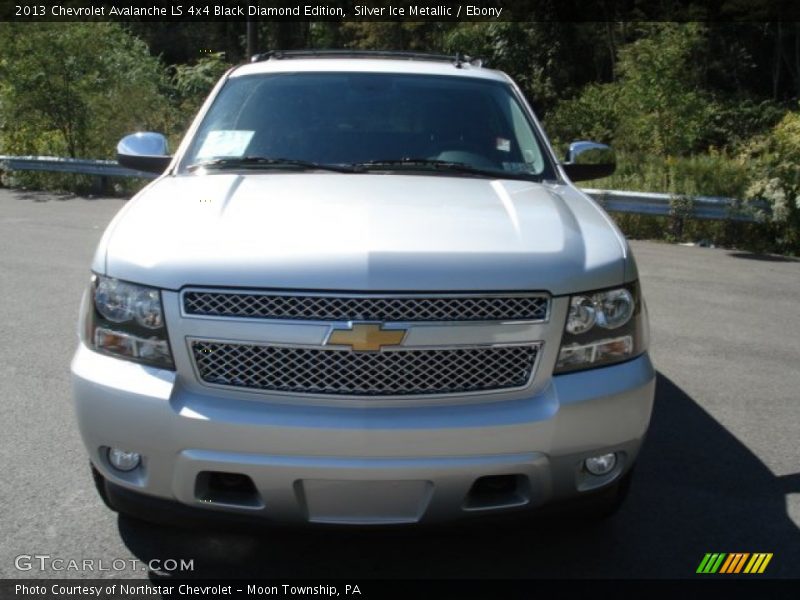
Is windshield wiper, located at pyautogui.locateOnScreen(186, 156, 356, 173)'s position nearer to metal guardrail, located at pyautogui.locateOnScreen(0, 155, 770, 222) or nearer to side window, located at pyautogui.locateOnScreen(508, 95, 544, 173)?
side window, located at pyautogui.locateOnScreen(508, 95, 544, 173)

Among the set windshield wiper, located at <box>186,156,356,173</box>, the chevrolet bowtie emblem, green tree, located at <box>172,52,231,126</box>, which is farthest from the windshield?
green tree, located at <box>172,52,231,126</box>

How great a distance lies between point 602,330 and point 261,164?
1816 millimetres

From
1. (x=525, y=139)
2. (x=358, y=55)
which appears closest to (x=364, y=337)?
(x=525, y=139)

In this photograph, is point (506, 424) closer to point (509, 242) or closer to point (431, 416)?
point (431, 416)

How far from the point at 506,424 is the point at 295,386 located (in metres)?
0.68

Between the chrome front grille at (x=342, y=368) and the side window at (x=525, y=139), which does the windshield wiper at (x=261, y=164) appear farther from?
the chrome front grille at (x=342, y=368)

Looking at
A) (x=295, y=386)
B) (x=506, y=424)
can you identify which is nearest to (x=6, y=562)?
(x=295, y=386)

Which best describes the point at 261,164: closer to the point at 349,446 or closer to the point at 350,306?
the point at 350,306

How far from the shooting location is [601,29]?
27.9m

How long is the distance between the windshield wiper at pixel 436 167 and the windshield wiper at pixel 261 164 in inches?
4.5

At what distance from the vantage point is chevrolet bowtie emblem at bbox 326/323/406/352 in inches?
121

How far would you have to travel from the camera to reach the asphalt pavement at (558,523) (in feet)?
11.8

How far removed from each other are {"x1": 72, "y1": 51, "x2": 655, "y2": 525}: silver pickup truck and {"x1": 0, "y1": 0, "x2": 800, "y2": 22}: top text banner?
15187mm

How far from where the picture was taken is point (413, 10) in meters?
28.3
